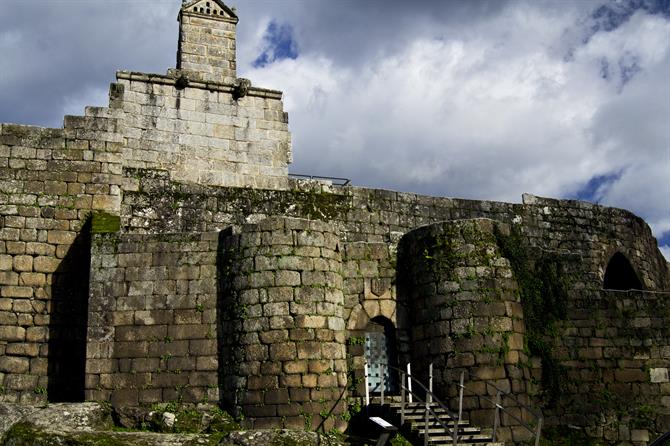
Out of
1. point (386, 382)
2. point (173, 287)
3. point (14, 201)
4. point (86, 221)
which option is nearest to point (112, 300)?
point (173, 287)

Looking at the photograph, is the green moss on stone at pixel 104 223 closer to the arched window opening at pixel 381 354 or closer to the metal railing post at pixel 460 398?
the arched window opening at pixel 381 354

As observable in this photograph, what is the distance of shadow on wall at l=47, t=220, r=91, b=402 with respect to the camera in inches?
555

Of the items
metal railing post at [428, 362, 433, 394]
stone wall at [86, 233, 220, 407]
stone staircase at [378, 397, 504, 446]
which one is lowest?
stone staircase at [378, 397, 504, 446]

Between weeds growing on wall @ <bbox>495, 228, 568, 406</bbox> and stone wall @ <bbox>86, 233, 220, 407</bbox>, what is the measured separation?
5776mm

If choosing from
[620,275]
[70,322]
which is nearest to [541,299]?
[620,275]

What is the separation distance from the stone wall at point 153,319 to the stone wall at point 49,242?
1.06 metres

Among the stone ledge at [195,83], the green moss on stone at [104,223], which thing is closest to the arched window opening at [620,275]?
the stone ledge at [195,83]

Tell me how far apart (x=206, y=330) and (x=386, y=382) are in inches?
143

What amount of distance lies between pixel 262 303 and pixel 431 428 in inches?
140

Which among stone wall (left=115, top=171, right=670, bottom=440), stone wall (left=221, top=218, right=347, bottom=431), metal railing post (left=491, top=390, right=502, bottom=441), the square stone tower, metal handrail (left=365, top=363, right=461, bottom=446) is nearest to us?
metal handrail (left=365, top=363, right=461, bottom=446)

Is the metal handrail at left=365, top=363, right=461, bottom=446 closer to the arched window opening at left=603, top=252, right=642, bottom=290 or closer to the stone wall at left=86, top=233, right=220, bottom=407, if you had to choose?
the stone wall at left=86, top=233, right=220, bottom=407

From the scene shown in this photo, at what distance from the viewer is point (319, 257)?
13.8 metres

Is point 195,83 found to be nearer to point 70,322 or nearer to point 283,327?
point 70,322

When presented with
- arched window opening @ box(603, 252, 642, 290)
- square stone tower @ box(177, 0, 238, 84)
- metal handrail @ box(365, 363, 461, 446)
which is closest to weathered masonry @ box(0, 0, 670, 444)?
metal handrail @ box(365, 363, 461, 446)
